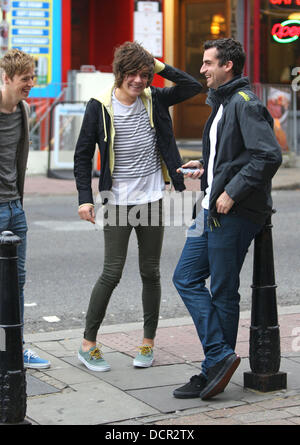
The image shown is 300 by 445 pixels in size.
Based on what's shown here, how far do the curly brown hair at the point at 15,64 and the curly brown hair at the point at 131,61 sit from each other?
53cm

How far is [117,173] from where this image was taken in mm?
5168

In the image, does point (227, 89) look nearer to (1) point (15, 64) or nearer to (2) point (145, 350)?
(1) point (15, 64)

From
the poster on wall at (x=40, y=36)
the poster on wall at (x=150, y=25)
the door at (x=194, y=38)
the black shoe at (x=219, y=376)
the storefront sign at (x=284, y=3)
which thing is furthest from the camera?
the door at (x=194, y=38)

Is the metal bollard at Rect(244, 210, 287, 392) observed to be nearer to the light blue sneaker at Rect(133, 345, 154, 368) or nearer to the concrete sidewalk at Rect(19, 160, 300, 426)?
the concrete sidewalk at Rect(19, 160, 300, 426)

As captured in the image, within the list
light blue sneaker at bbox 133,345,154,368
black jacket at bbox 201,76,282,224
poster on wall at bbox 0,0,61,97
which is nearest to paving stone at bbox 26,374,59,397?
light blue sneaker at bbox 133,345,154,368

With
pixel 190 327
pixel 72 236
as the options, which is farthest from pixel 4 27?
pixel 190 327

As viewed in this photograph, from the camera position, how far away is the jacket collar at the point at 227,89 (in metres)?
4.55

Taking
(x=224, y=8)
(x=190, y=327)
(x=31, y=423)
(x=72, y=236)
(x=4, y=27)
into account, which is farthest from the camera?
(x=224, y=8)

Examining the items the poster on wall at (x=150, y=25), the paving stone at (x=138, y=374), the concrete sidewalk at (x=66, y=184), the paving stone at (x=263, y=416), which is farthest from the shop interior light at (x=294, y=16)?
the paving stone at (x=263, y=416)

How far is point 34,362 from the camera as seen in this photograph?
518 cm

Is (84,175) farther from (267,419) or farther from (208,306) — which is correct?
(267,419)

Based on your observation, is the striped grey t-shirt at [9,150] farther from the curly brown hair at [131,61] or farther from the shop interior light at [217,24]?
the shop interior light at [217,24]

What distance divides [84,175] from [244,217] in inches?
45.0

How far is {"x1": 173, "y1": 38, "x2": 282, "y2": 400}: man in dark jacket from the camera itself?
174 inches
